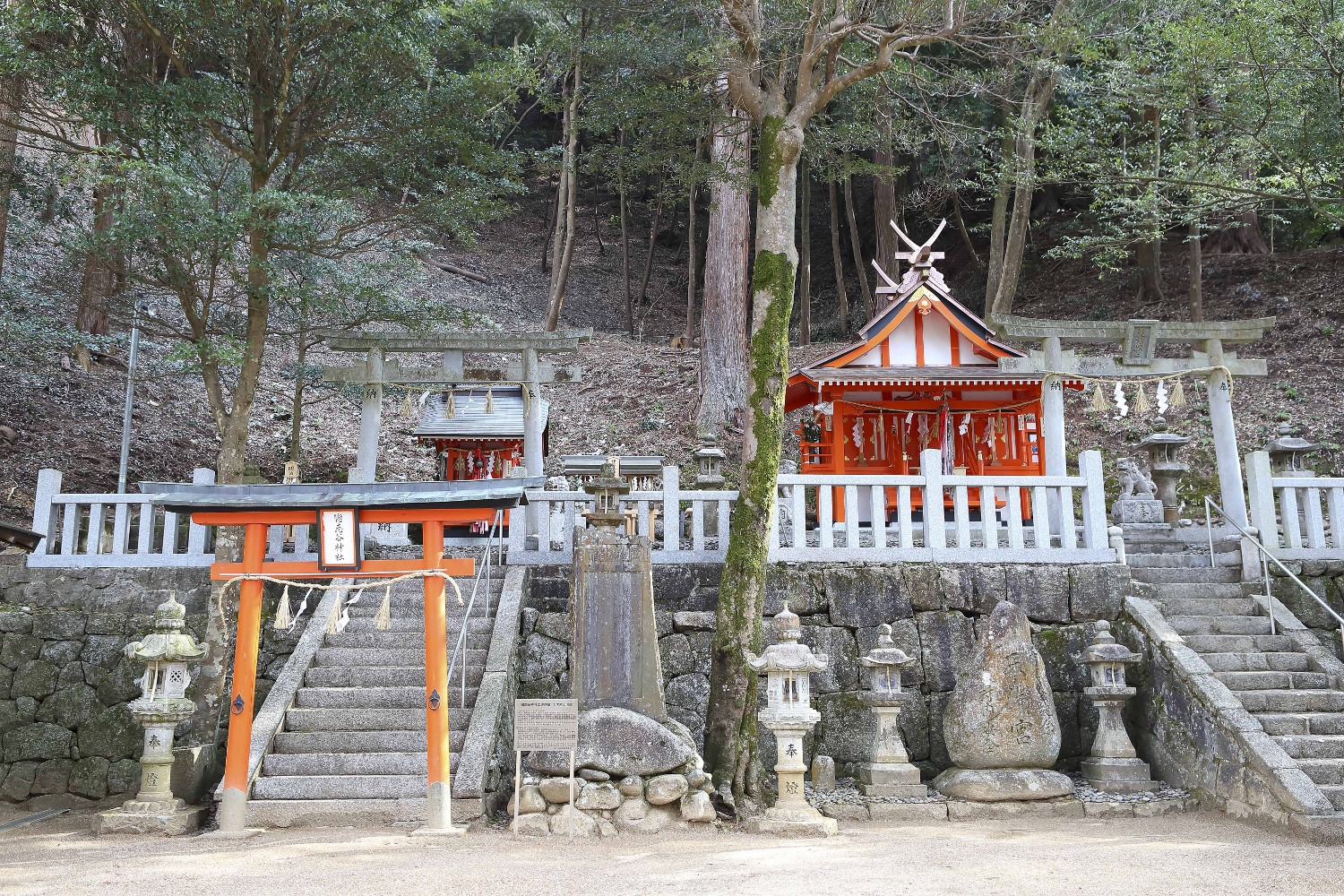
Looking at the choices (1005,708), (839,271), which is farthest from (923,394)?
(839,271)

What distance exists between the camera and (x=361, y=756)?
770cm

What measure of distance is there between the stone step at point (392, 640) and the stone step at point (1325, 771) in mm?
6678

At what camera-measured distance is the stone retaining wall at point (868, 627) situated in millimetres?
8875

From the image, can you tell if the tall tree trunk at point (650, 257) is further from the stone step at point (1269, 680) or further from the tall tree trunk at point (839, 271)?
the stone step at point (1269, 680)

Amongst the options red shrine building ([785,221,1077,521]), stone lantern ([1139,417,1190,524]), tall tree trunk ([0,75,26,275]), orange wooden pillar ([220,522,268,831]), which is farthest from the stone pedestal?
tall tree trunk ([0,75,26,275])

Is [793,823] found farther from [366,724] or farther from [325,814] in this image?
[366,724]

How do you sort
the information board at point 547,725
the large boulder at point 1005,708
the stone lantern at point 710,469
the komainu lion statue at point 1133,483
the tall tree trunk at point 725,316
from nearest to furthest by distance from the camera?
the information board at point 547,725
the large boulder at point 1005,708
the stone lantern at point 710,469
the komainu lion statue at point 1133,483
the tall tree trunk at point 725,316

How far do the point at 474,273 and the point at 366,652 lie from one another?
2158 centimetres

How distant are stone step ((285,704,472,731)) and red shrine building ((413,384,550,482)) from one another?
21.9 ft

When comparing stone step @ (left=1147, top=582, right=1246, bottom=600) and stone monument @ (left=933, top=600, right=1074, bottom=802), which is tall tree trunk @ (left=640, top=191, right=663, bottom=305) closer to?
stone step @ (left=1147, top=582, right=1246, bottom=600)

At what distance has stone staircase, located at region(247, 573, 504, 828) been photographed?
7254 millimetres

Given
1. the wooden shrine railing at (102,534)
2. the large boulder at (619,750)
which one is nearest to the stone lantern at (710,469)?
the wooden shrine railing at (102,534)

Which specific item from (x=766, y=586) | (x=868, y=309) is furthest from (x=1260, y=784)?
(x=868, y=309)

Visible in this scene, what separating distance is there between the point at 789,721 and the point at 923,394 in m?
6.99
